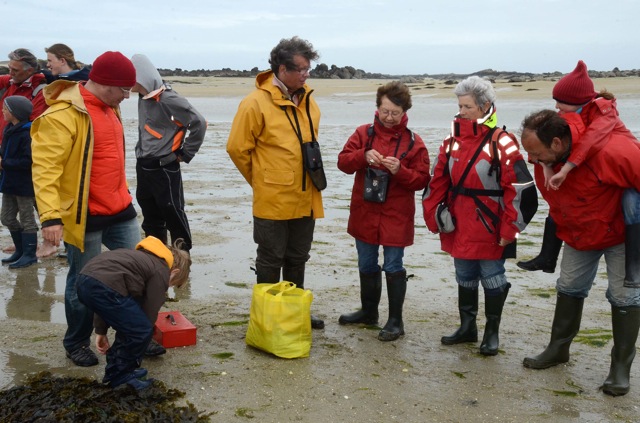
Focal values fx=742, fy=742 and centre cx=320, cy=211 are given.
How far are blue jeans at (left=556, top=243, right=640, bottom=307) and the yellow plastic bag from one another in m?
1.84

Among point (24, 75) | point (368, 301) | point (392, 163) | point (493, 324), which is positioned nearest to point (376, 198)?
point (392, 163)

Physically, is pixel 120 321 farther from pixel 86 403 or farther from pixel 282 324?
pixel 282 324

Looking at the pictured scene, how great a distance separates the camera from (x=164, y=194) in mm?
6906

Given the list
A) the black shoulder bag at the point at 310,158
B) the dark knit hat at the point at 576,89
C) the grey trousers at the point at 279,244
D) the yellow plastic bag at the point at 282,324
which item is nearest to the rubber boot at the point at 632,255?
the dark knit hat at the point at 576,89

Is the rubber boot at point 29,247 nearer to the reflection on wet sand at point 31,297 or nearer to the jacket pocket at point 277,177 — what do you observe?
the reflection on wet sand at point 31,297

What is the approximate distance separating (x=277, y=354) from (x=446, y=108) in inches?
1039

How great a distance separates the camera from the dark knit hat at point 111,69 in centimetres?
480

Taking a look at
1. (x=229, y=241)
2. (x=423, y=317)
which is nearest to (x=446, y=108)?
(x=229, y=241)

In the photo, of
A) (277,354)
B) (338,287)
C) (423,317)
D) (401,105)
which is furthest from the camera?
(338,287)

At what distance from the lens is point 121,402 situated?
169 inches

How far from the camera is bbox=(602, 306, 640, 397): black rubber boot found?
4.92 meters

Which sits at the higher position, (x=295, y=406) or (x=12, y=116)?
(x=12, y=116)

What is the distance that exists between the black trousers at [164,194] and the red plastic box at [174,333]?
148 cm

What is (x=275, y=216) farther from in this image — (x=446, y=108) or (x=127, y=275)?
(x=446, y=108)
